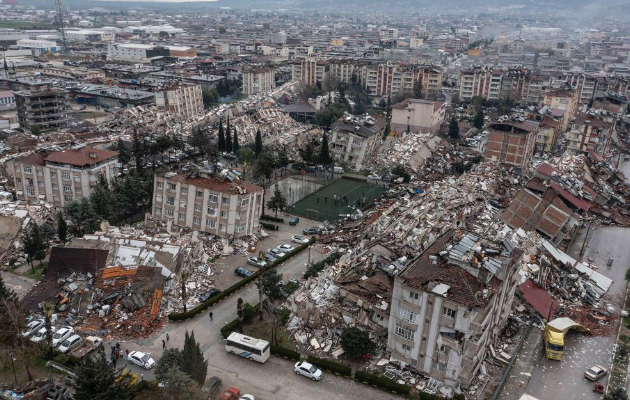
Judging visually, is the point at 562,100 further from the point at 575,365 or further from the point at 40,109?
the point at 40,109

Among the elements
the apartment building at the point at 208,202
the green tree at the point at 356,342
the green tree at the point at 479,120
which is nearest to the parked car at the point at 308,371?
the green tree at the point at 356,342

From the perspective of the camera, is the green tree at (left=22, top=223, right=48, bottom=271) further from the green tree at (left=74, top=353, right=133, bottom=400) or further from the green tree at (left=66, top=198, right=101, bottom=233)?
the green tree at (left=74, top=353, right=133, bottom=400)

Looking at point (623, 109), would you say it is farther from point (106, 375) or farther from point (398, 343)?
point (106, 375)

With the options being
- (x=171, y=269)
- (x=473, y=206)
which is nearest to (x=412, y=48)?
(x=473, y=206)

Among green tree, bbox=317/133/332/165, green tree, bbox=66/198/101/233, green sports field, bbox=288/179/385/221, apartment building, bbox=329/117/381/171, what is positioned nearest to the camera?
green tree, bbox=66/198/101/233

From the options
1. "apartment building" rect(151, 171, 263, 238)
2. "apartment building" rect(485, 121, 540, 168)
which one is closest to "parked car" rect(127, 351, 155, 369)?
"apartment building" rect(151, 171, 263, 238)

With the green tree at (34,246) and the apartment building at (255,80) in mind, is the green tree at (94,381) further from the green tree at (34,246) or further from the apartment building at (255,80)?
the apartment building at (255,80)
